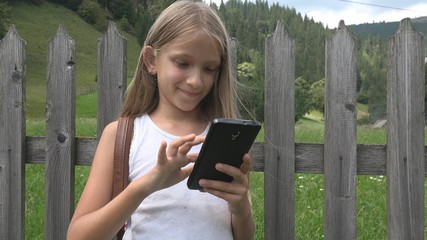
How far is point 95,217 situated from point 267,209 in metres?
1.00

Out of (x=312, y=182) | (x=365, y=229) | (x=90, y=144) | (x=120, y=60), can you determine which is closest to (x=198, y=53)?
(x=120, y=60)

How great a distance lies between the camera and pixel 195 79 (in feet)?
4.85

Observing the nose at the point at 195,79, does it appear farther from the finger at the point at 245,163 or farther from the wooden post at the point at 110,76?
the wooden post at the point at 110,76

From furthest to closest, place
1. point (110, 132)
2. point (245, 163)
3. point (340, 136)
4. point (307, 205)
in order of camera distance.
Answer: point (307, 205) < point (340, 136) < point (110, 132) < point (245, 163)

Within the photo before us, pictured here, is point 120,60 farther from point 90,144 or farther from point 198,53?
point 198,53

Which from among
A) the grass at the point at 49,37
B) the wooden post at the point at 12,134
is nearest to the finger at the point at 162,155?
the wooden post at the point at 12,134

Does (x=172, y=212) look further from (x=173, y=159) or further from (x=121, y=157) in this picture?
(x=173, y=159)

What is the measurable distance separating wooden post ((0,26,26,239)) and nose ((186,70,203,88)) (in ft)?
3.68

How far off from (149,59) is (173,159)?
518 mm

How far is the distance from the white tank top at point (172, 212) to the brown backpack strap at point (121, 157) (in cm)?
2

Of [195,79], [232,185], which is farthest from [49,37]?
[232,185]

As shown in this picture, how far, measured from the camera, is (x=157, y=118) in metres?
1.67

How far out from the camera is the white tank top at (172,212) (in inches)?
60.3

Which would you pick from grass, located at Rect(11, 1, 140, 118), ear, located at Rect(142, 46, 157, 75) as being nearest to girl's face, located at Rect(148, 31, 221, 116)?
ear, located at Rect(142, 46, 157, 75)
